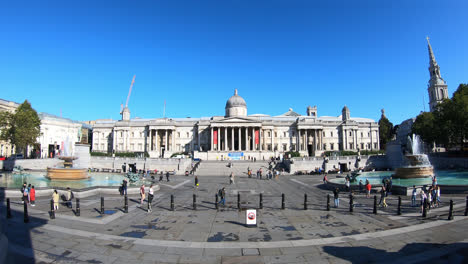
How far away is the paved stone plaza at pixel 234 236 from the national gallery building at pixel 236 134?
6738cm

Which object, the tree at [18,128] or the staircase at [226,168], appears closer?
the staircase at [226,168]

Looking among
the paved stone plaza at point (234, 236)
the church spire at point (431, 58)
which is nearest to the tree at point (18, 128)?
the paved stone plaza at point (234, 236)

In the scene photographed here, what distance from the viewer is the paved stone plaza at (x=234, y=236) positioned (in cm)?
1048

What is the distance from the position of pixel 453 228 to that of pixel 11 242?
2163cm

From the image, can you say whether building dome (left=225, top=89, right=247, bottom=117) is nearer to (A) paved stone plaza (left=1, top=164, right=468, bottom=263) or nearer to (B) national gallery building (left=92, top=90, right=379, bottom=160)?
(B) national gallery building (left=92, top=90, right=379, bottom=160)

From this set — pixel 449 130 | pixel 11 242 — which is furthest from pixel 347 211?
pixel 449 130

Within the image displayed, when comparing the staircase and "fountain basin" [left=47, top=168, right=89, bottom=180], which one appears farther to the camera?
the staircase

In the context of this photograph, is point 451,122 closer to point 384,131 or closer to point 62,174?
point 384,131

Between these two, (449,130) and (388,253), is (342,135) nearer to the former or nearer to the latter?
(449,130)

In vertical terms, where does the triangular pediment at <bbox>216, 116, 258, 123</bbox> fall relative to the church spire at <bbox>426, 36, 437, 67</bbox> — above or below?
below

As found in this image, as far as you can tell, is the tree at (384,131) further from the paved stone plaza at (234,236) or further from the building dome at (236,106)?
the paved stone plaza at (234,236)

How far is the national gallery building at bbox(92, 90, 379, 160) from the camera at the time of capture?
89250 millimetres

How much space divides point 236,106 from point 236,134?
10.8m

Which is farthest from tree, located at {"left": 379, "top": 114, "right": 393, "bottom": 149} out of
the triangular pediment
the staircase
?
the staircase
